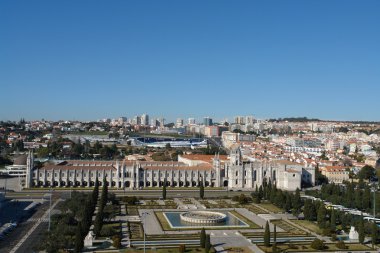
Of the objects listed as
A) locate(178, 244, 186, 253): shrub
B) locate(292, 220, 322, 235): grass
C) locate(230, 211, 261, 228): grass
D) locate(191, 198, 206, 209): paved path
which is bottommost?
locate(292, 220, 322, 235): grass

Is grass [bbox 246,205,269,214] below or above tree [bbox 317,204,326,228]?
below

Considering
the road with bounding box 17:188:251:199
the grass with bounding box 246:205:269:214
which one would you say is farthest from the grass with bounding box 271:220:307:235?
the road with bounding box 17:188:251:199

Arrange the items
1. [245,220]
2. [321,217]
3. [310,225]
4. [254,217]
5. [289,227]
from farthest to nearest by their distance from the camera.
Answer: [254,217]
[245,220]
[310,225]
[289,227]
[321,217]

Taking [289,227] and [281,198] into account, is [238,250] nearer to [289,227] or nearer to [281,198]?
[289,227]

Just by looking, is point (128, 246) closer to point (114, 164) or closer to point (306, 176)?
point (114, 164)

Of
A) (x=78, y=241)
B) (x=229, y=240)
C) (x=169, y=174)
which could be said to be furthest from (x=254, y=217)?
(x=169, y=174)

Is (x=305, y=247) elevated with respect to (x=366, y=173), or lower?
lower

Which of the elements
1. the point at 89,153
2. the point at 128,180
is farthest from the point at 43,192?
the point at 89,153

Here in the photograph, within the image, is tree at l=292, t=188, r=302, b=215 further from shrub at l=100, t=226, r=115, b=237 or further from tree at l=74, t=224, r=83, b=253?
tree at l=74, t=224, r=83, b=253

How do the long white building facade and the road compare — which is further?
the long white building facade
